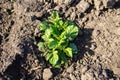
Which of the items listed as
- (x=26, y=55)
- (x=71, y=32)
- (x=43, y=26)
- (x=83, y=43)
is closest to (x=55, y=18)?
(x=43, y=26)

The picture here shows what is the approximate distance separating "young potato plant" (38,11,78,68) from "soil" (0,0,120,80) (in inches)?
3.6

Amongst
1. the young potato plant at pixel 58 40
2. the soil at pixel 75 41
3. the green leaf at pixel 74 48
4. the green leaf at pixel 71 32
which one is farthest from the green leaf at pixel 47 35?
the green leaf at pixel 74 48

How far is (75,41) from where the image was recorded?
401cm

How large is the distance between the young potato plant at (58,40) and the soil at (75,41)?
9cm

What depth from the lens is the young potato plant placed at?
12.5 ft

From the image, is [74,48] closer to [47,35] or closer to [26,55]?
[47,35]

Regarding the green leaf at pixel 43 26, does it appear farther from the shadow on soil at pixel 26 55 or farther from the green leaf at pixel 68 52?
the green leaf at pixel 68 52

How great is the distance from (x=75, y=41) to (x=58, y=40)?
0.25 m

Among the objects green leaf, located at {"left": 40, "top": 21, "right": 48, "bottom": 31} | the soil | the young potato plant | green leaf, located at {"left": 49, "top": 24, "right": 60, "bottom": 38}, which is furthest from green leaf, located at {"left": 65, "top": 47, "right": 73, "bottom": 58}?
green leaf, located at {"left": 40, "top": 21, "right": 48, "bottom": 31}

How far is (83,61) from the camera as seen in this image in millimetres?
3807

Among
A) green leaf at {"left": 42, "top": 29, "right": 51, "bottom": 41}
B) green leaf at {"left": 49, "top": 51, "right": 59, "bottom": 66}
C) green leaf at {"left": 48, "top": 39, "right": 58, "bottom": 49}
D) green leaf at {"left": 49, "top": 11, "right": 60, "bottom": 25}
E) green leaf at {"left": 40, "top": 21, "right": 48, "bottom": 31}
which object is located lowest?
green leaf at {"left": 49, "top": 51, "right": 59, "bottom": 66}

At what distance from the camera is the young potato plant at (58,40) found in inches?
150

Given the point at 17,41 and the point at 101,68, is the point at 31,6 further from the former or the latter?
the point at 101,68

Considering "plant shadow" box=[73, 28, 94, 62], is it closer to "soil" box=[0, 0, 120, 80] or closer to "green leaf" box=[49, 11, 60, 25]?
"soil" box=[0, 0, 120, 80]
